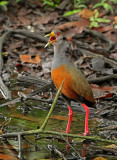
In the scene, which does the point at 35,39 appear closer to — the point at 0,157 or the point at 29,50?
the point at 29,50

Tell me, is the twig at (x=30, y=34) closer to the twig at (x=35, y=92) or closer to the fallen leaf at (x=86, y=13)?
the fallen leaf at (x=86, y=13)

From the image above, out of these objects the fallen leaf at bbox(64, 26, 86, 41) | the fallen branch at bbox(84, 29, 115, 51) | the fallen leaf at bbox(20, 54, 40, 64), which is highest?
the fallen leaf at bbox(64, 26, 86, 41)

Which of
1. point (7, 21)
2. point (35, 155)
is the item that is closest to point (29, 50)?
point (7, 21)

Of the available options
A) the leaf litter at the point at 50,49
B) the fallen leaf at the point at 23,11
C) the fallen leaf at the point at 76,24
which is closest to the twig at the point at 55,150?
the leaf litter at the point at 50,49

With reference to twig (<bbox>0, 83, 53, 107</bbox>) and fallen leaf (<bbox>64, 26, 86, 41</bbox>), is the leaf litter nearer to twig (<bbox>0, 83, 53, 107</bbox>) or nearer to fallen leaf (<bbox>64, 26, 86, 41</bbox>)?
fallen leaf (<bbox>64, 26, 86, 41</bbox>)

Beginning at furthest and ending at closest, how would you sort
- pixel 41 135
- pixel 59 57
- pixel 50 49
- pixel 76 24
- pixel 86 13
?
pixel 86 13
pixel 76 24
pixel 50 49
pixel 59 57
pixel 41 135

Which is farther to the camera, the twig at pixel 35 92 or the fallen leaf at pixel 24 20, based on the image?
the fallen leaf at pixel 24 20

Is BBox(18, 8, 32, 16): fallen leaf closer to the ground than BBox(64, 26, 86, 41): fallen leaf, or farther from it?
farther from it

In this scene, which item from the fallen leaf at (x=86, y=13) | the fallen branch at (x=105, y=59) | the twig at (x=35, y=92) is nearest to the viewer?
the twig at (x=35, y=92)

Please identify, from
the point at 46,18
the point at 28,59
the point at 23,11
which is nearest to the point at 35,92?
the point at 28,59

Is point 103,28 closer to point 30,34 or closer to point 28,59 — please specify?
point 30,34

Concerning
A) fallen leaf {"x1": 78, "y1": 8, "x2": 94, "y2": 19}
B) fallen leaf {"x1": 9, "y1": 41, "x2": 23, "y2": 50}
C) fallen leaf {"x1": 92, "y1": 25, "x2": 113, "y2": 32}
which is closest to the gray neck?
fallen leaf {"x1": 9, "y1": 41, "x2": 23, "y2": 50}

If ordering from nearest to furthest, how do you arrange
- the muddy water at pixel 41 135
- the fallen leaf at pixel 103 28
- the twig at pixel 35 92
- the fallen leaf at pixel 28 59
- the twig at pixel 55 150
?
the twig at pixel 55 150 < the muddy water at pixel 41 135 < the twig at pixel 35 92 < the fallen leaf at pixel 28 59 < the fallen leaf at pixel 103 28

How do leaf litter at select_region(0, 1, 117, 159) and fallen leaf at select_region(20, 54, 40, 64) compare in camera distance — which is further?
fallen leaf at select_region(20, 54, 40, 64)
